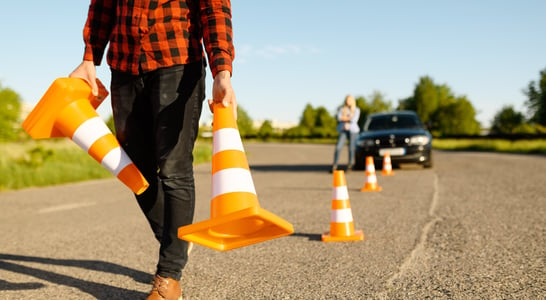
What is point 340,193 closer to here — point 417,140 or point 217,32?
point 217,32

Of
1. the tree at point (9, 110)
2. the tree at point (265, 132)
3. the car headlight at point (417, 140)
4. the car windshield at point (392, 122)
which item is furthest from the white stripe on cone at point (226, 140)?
the tree at point (265, 132)

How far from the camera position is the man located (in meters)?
2.63

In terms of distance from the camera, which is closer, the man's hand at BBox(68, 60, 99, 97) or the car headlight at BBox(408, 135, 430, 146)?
the man's hand at BBox(68, 60, 99, 97)

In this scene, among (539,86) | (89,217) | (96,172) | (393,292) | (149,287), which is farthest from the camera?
(539,86)

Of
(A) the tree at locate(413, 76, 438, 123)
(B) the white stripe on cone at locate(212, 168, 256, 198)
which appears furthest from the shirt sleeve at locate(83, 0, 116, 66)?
(A) the tree at locate(413, 76, 438, 123)

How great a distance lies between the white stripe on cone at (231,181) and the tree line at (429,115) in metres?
54.0

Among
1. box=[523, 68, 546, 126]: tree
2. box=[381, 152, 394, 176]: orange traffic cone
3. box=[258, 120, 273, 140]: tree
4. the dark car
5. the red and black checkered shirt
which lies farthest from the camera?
box=[258, 120, 273, 140]: tree

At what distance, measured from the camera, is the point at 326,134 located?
81.8 m

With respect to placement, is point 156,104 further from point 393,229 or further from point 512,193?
point 512,193

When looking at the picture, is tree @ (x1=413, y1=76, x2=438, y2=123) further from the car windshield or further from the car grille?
the car grille

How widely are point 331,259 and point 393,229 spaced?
1337mm

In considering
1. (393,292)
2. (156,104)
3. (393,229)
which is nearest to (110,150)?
(156,104)

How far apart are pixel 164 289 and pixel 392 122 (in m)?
11.5

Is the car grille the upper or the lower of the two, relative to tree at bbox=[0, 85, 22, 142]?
lower
